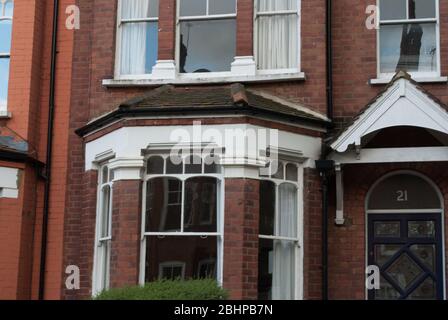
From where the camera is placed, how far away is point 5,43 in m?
13.0

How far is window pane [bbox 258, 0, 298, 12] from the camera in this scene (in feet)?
39.7

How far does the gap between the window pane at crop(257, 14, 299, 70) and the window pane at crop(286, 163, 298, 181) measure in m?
1.50

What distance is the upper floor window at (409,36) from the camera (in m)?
11.8

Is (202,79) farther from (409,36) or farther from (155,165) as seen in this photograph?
(409,36)

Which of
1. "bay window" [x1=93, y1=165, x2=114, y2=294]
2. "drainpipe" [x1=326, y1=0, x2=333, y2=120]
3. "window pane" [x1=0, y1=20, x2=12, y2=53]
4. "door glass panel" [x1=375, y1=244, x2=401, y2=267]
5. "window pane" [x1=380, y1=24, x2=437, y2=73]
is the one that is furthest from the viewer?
"window pane" [x1=0, y1=20, x2=12, y2=53]

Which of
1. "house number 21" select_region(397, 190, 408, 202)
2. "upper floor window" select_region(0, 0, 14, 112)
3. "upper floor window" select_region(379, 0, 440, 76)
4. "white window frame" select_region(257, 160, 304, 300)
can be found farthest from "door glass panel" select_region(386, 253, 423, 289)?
"upper floor window" select_region(0, 0, 14, 112)

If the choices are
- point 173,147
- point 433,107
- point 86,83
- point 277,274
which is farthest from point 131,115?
point 433,107

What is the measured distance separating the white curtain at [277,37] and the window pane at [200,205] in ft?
6.92

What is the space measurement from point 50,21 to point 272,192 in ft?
15.2

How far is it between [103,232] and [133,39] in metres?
2.89

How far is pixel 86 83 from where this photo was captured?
498 inches

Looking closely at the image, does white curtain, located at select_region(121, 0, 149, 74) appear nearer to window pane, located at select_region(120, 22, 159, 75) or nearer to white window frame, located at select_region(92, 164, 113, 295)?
window pane, located at select_region(120, 22, 159, 75)

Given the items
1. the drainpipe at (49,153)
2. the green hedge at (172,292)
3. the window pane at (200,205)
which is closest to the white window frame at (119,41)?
the drainpipe at (49,153)

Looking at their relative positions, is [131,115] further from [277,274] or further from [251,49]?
[277,274]
